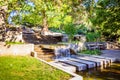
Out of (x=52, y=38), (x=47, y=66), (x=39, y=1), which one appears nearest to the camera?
(x=47, y=66)

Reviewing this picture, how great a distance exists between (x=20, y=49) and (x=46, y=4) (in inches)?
157

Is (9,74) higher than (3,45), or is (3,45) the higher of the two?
(3,45)

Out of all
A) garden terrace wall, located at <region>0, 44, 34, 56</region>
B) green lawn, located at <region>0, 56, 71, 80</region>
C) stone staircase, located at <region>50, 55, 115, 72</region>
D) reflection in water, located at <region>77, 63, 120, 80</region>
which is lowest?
reflection in water, located at <region>77, 63, 120, 80</region>

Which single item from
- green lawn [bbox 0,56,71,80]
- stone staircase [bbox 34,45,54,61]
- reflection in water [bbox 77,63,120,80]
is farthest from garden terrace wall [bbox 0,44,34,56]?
reflection in water [bbox 77,63,120,80]

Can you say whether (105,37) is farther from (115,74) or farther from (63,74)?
(63,74)

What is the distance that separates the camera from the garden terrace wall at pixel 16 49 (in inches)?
605

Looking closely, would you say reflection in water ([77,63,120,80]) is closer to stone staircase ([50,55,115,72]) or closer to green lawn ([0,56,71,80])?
stone staircase ([50,55,115,72])

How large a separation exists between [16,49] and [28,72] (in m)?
5.20

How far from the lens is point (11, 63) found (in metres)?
12.8

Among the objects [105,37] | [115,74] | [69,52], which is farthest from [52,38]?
[115,74]

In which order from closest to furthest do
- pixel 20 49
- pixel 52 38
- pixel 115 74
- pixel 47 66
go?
pixel 47 66 → pixel 115 74 → pixel 20 49 → pixel 52 38

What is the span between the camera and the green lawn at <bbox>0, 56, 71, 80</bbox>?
10.1 metres

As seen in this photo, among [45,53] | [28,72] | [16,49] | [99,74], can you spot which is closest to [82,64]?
[99,74]

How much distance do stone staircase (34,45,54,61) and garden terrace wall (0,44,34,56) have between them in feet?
4.64
